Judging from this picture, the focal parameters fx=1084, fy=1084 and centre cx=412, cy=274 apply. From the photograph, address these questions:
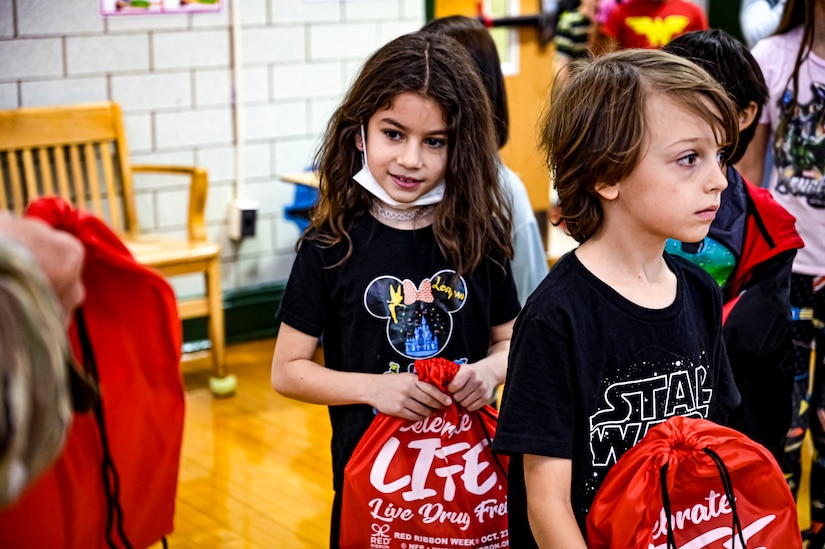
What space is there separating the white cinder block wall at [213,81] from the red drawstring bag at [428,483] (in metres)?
2.24

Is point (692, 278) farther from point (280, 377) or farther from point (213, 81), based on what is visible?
point (213, 81)

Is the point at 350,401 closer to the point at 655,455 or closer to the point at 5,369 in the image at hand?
the point at 655,455

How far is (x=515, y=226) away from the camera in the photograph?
2.15 m

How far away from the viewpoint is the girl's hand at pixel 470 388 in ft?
5.64

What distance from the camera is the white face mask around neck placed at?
1834 millimetres

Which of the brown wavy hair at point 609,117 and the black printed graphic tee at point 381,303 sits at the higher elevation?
the brown wavy hair at point 609,117

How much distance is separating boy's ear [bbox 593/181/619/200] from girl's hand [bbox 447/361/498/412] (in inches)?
15.0

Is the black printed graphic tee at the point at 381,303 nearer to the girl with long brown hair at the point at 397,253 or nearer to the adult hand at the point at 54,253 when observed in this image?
the girl with long brown hair at the point at 397,253

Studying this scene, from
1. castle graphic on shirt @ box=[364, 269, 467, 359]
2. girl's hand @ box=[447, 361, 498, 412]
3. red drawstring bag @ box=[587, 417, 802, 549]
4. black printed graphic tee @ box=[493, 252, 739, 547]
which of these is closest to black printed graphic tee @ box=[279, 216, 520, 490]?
castle graphic on shirt @ box=[364, 269, 467, 359]

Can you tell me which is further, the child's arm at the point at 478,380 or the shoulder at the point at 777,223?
the shoulder at the point at 777,223

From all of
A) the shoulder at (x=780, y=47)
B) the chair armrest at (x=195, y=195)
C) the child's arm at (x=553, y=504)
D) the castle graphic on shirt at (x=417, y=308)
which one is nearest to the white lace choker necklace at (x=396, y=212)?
the castle graphic on shirt at (x=417, y=308)

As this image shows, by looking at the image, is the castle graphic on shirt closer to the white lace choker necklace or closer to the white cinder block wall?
the white lace choker necklace

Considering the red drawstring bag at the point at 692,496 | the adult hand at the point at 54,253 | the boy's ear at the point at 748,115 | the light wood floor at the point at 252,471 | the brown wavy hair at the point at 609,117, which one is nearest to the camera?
the adult hand at the point at 54,253

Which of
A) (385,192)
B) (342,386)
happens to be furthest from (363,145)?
(342,386)
